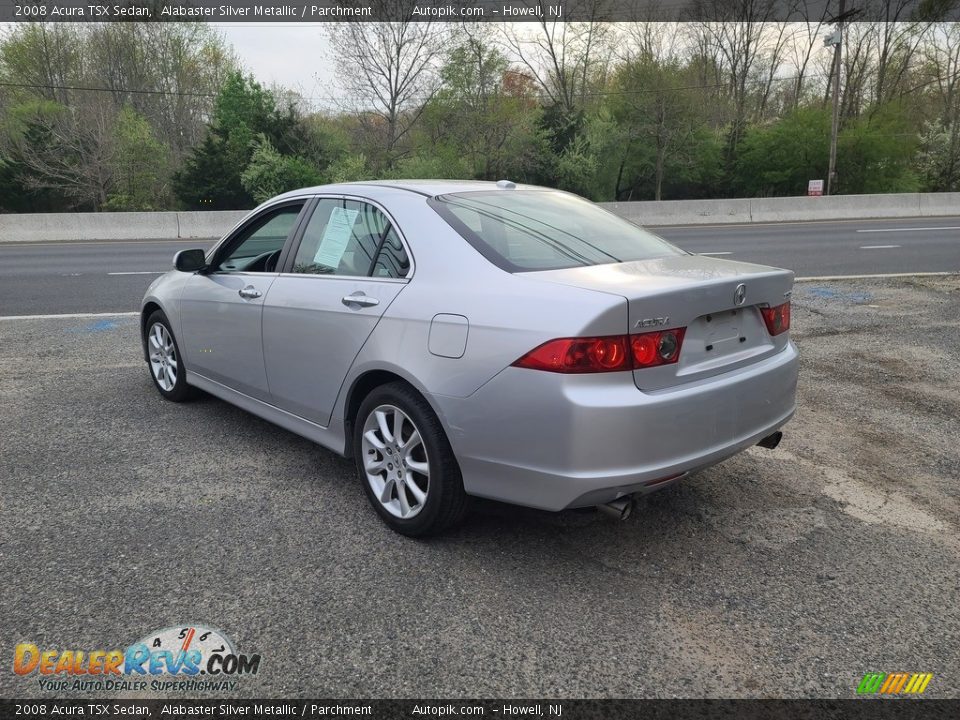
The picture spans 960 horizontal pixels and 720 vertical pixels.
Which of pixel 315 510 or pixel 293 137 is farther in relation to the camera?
pixel 293 137

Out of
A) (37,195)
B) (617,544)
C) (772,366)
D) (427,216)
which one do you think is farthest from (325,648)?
(37,195)

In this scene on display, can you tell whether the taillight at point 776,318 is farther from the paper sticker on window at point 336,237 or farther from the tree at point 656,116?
the tree at point 656,116

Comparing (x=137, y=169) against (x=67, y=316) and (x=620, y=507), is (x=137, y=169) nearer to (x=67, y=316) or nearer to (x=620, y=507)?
(x=67, y=316)

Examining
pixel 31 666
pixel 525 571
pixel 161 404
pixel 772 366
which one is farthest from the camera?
pixel 161 404

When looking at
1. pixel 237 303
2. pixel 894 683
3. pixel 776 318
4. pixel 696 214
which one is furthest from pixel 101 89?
pixel 894 683

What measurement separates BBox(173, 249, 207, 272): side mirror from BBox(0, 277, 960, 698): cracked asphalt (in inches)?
42.2

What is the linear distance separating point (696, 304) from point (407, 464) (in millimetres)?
1406

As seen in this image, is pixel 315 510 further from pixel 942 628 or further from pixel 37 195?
pixel 37 195

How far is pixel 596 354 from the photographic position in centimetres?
264

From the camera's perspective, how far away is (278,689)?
2346 millimetres

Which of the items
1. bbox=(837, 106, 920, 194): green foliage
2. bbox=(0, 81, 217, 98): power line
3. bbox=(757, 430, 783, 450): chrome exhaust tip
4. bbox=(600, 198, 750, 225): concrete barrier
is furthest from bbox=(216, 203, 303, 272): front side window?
bbox=(0, 81, 217, 98): power line

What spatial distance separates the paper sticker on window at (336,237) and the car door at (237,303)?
30 cm

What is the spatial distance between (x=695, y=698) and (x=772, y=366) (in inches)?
60.2

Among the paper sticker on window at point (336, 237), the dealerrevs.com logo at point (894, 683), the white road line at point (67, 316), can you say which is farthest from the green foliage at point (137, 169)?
the dealerrevs.com logo at point (894, 683)
